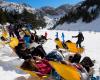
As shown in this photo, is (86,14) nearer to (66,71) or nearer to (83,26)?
(83,26)

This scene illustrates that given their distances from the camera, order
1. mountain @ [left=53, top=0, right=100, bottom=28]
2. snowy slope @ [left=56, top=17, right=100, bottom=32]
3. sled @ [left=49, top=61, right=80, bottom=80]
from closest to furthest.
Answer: sled @ [left=49, top=61, right=80, bottom=80] < snowy slope @ [left=56, top=17, right=100, bottom=32] < mountain @ [left=53, top=0, right=100, bottom=28]

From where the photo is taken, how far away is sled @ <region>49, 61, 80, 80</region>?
33.4ft

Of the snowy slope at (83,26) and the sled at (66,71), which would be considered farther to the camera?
the snowy slope at (83,26)

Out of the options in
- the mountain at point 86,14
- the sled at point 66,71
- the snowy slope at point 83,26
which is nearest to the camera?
the sled at point 66,71

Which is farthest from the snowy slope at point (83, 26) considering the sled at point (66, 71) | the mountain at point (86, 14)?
the sled at point (66, 71)

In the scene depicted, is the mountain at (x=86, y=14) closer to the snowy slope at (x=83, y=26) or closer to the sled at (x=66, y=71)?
the snowy slope at (x=83, y=26)

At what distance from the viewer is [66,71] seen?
10258 millimetres

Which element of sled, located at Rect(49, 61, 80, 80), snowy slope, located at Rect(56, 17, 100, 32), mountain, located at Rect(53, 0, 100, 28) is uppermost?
mountain, located at Rect(53, 0, 100, 28)

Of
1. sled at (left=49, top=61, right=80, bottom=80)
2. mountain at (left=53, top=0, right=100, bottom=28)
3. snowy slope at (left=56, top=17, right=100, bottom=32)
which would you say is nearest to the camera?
sled at (left=49, top=61, right=80, bottom=80)

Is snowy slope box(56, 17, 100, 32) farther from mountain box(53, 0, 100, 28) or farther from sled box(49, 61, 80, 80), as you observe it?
sled box(49, 61, 80, 80)

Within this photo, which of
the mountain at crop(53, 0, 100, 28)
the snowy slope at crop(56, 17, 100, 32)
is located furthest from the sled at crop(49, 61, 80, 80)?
the mountain at crop(53, 0, 100, 28)

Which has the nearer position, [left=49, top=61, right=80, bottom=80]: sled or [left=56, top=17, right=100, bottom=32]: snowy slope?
[left=49, top=61, right=80, bottom=80]: sled

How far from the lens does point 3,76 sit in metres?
12.2

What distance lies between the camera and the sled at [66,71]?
10.2 m
